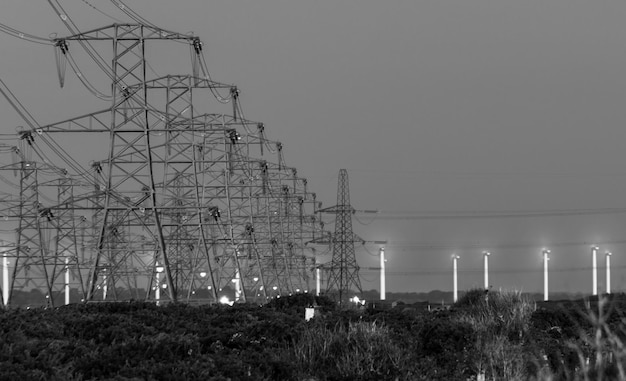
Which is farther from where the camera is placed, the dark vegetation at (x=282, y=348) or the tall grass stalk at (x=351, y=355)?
the tall grass stalk at (x=351, y=355)

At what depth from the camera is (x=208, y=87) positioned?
162ft

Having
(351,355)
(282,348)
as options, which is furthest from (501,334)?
(351,355)

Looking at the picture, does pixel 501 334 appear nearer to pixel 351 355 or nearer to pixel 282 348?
pixel 282 348

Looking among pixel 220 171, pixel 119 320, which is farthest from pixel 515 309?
pixel 220 171

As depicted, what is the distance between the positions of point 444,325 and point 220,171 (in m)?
26.4

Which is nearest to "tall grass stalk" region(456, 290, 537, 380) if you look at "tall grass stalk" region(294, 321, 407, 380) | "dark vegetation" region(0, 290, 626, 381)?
"dark vegetation" region(0, 290, 626, 381)

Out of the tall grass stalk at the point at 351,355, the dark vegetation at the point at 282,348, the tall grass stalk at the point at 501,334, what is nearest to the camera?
the dark vegetation at the point at 282,348

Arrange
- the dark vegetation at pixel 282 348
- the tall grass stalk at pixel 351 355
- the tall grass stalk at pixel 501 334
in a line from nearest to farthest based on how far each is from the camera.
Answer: the dark vegetation at pixel 282 348, the tall grass stalk at pixel 351 355, the tall grass stalk at pixel 501 334

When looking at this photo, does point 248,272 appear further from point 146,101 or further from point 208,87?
point 146,101

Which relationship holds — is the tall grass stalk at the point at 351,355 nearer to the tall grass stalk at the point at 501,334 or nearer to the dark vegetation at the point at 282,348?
the dark vegetation at the point at 282,348

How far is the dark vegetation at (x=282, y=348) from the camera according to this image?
19.2 meters

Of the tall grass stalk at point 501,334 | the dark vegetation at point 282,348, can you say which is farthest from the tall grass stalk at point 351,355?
the tall grass stalk at point 501,334

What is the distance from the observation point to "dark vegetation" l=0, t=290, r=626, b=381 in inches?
755

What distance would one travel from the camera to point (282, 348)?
26.8m
